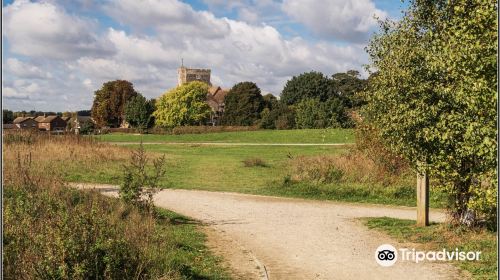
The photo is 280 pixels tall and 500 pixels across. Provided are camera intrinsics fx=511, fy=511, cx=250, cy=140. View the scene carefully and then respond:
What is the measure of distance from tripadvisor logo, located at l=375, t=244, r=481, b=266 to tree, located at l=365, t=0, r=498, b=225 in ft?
3.47

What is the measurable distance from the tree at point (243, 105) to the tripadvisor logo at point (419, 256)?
79.7 meters

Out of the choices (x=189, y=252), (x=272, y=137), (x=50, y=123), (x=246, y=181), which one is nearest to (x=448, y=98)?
(x=189, y=252)

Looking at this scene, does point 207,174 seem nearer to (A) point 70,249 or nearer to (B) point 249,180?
(B) point 249,180

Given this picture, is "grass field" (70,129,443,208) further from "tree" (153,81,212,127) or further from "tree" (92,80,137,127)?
"tree" (92,80,137,127)

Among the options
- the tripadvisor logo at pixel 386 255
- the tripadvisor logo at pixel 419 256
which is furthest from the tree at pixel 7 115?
the tripadvisor logo at pixel 419 256

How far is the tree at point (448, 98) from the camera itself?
362 inches

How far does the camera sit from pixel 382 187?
21.0 m

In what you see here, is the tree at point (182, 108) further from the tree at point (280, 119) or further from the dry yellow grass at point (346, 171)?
the dry yellow grass at point (346, 171)

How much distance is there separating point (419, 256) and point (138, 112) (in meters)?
86.6

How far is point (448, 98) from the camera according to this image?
37.0 ft

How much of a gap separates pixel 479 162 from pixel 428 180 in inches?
88.2

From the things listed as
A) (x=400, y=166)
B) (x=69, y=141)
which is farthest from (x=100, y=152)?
(x=400, y=166)

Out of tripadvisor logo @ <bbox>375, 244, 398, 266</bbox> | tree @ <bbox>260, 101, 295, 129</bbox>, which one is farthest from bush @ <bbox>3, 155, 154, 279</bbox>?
tree @ <bbox>260, 101, 295, 129</bbox>

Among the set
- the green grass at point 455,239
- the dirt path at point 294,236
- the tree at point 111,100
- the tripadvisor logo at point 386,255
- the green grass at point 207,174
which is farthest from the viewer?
the tree at point 111,100
